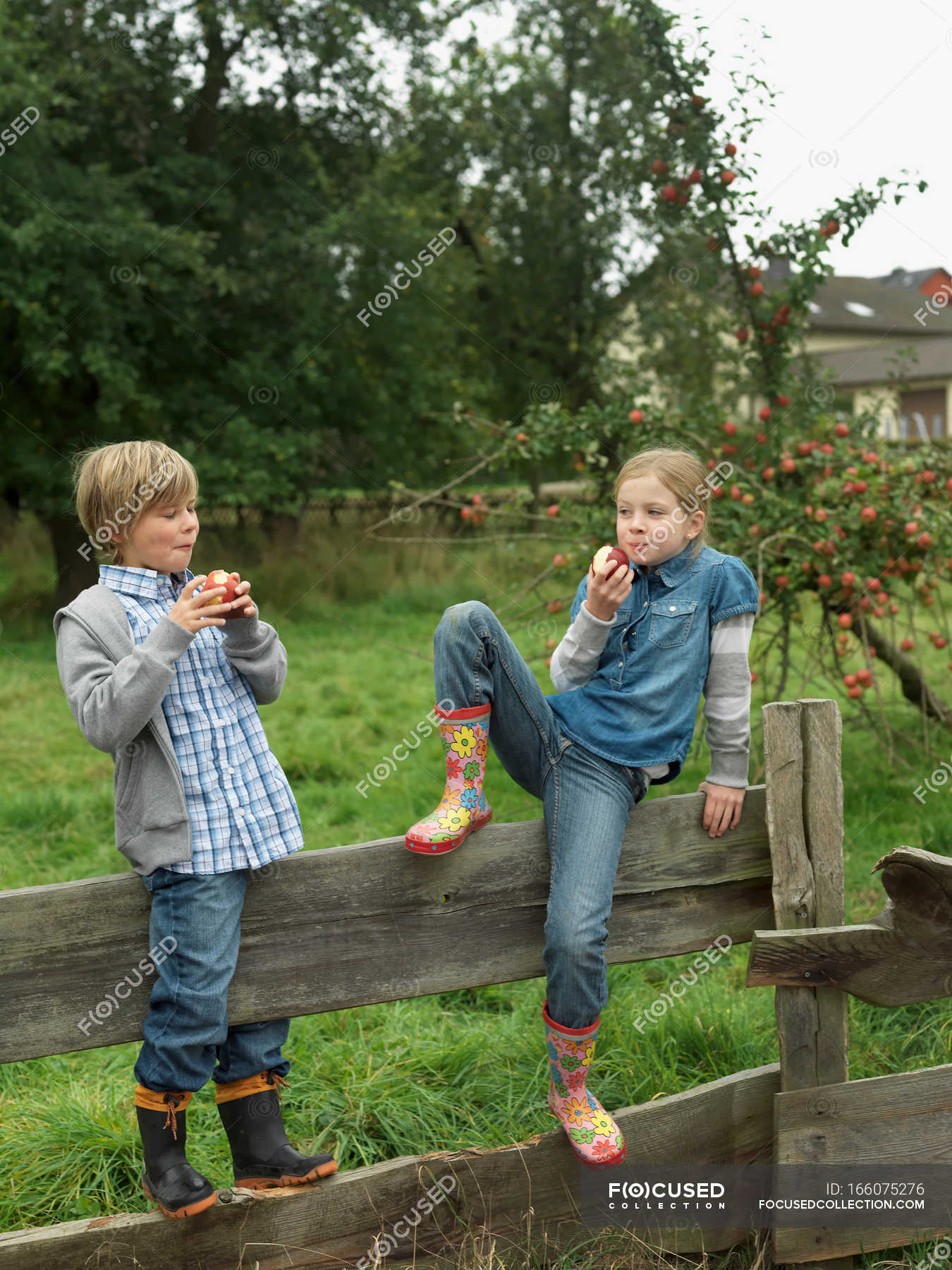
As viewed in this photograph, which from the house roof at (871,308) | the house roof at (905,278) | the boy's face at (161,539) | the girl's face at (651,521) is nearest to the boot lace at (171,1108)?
the boy's face at (161,539)

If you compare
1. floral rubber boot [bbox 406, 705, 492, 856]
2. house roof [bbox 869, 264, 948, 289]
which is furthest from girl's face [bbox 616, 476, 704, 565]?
house roof [bbox 869, 264, 948, 289]

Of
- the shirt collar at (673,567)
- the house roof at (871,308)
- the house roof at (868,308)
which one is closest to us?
the shirt collar at (673,567)

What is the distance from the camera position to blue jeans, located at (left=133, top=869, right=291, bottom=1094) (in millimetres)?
2025

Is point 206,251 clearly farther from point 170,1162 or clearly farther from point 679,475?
point 170,1162

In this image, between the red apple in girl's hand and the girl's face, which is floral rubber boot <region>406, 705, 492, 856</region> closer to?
the red apple in girl's hand

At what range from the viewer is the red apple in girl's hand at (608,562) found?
2.26 meters

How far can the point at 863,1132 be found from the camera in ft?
7.96

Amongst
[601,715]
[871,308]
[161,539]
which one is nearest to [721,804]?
[601,715]

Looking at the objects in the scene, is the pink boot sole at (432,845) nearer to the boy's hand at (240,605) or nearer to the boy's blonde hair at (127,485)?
the boy's hand at (240,605)

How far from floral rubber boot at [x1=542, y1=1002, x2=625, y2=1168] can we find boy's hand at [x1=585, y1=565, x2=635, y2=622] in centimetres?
82

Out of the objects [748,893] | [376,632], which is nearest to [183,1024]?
[748,893]

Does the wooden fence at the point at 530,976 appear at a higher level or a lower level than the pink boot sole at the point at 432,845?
lower

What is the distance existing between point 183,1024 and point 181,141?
1165 cm

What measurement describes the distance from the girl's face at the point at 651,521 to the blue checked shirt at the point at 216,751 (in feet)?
2.91
